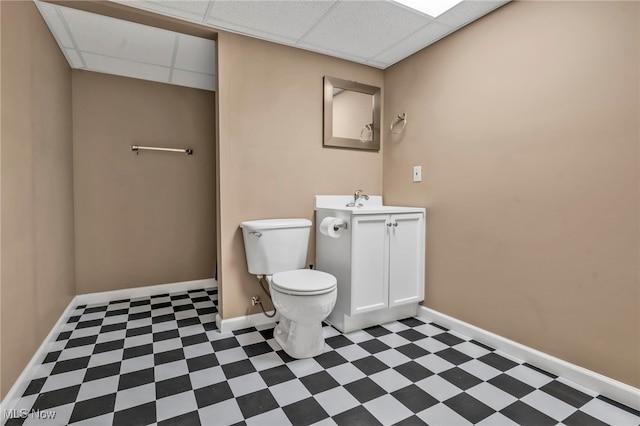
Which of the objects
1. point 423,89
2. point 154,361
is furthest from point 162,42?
point 154,361

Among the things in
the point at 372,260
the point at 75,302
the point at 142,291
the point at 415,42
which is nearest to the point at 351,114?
the point at 415,42

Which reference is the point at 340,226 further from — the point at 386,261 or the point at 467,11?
the point at 467,11

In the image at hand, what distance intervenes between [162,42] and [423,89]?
73.1 inches

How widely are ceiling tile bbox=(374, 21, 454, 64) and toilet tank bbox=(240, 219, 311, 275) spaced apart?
4.67 ft

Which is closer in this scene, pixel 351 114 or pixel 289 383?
pixel 289 383

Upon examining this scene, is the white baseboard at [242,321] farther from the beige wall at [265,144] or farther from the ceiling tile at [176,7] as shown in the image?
the ceiling tile at [176,7]

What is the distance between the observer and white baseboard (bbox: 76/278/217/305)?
2676 mm

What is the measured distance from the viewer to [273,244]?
6.89 ft

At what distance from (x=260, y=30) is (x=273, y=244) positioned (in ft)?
4.57

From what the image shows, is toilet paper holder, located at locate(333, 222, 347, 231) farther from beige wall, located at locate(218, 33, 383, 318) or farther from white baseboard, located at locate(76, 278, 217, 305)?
white baseboard, located at locate(76, 278, 217, 305)

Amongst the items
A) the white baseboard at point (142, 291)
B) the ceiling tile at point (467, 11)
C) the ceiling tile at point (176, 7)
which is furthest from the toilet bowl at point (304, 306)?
the ceiling tile at point (467, 11)

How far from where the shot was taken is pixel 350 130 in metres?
2.62

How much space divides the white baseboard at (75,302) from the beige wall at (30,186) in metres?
0.04

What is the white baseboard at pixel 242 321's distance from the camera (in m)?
2.14
